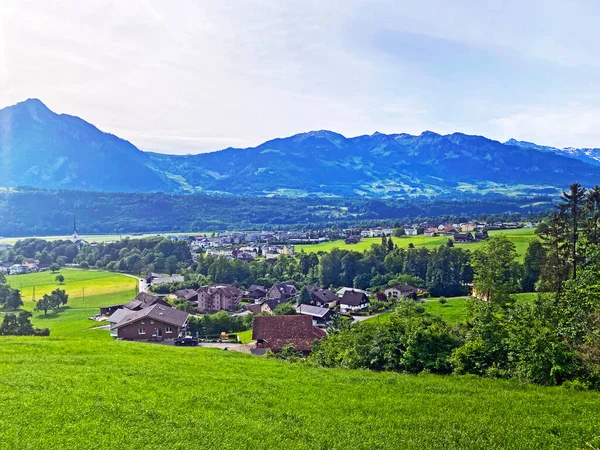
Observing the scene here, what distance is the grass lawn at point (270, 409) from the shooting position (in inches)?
428

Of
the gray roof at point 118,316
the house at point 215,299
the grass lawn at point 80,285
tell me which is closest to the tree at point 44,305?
the grass lawn at point 80,285

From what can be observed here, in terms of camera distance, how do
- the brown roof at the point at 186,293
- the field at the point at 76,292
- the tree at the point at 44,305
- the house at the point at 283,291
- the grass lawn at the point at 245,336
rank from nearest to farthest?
→ the grass lawn at the point at 245,336 → the field at the point at 76,292 → the tree at the point at 44,305 → the brown roof at the point at 186,293 → the house at the point at 283,291

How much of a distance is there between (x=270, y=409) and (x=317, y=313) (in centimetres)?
5295

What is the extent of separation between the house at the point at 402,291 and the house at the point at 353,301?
17.2ft

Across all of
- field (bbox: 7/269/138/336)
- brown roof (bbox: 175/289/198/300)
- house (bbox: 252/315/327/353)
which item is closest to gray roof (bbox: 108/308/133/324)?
field (bbox: 7/269/138/336)

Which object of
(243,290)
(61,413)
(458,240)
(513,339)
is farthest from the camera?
(458,240)

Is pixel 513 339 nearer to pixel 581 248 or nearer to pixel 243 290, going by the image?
pixel 581 248

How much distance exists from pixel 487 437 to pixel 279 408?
5.44 metres

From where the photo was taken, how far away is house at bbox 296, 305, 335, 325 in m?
63.5

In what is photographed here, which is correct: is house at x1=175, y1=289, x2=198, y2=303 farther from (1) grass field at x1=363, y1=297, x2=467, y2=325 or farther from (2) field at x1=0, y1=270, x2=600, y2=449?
(2) field at x1=0, y1=270, x2=600, y2=449

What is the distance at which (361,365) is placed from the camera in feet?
62.4

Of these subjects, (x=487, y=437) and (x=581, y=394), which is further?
(x=581, y=394)

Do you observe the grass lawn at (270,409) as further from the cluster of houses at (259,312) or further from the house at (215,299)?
the house at (215,299)

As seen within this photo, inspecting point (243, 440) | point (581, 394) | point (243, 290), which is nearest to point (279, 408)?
point (243, 440)
